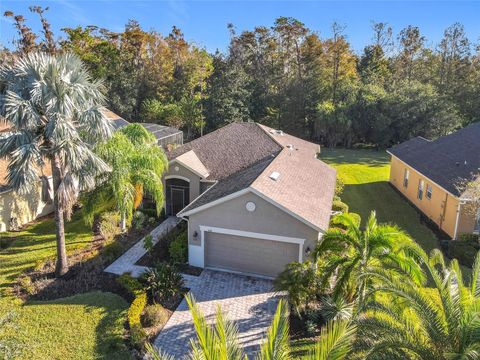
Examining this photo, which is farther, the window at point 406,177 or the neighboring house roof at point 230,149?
the window at point 406,177

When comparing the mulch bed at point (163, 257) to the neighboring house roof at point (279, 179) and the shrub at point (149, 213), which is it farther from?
the shrub at point (149, 213)

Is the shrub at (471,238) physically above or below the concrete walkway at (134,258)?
above

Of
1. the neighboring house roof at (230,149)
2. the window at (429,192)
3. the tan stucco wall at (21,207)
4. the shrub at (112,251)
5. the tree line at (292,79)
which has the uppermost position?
the tree line at (292,79)

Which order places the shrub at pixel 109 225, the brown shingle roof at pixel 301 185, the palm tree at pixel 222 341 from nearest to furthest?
1. the palm tree at pixel 222 341
2. the brown shingle roof at pixel 301 185
3. the shrub at pixel 109 225

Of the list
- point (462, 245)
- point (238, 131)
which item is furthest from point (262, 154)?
point (462, 245)

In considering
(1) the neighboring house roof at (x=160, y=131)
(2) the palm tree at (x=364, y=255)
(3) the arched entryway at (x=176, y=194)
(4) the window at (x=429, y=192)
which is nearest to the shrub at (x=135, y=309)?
(2) the palm tree at (x=364, y=255)

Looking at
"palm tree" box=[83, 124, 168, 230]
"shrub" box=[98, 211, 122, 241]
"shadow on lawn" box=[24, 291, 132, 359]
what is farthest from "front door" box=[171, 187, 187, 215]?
"shadow on lawn" box=[24, 291, 132, 359]

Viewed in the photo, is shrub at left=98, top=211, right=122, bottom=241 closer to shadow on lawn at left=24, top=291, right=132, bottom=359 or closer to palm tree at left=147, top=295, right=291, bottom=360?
shadow on lawn at left=24, top=291, right=132, bottom=359
